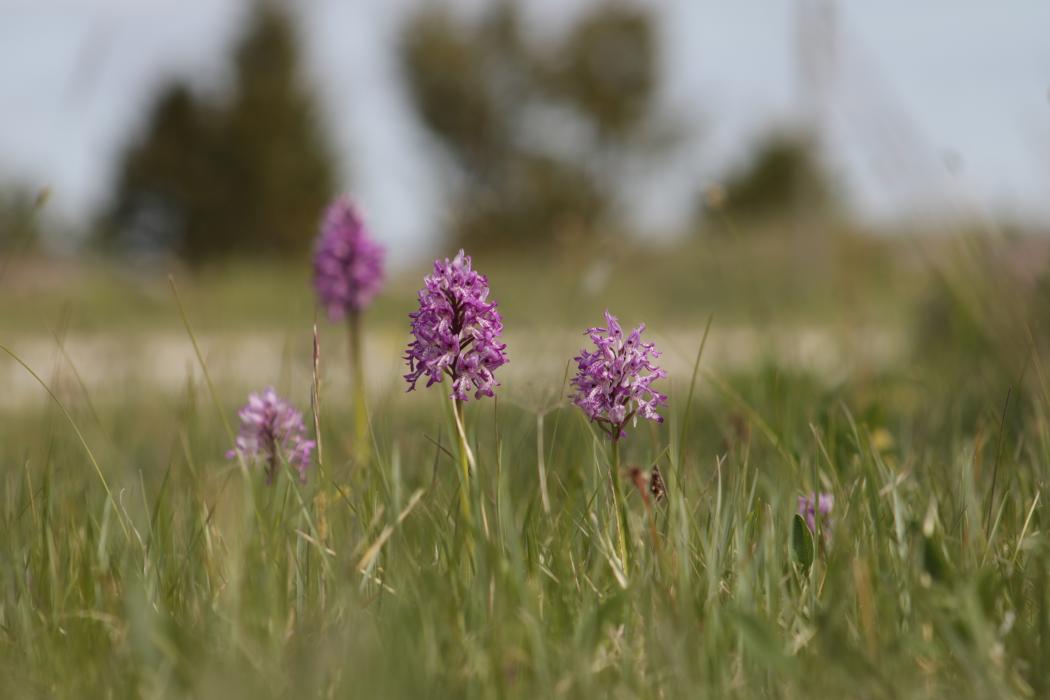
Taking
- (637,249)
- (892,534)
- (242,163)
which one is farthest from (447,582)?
(242,163)

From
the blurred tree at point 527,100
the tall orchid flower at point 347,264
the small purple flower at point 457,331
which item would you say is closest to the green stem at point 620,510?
the small purple flower at point 457,331

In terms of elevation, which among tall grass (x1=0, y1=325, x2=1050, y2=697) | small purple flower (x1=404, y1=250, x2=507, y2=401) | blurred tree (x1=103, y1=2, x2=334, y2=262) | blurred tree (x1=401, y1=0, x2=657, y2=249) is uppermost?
blurred tree (x1=401, y1=0, x2=657, y2=249)

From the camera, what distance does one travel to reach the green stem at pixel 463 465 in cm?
176

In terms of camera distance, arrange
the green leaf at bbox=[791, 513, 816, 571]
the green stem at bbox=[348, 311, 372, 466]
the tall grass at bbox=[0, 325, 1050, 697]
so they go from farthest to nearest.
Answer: the green stem at bbox=[348, 311, 372, 466]
the green leaf at bbox=[791, 513, 816, 571]
the tall grass at bbox=[0, 325, 1050, 697]

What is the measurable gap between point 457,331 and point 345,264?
1.78 meters

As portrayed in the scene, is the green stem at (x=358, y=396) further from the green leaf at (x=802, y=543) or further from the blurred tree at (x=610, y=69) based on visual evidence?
the blurred tree at (x=610, y=69)

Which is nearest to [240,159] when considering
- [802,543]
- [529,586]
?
[802,543]

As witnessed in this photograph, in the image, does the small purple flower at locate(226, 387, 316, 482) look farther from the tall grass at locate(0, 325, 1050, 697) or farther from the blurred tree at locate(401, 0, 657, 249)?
the blurred tree at locate(401, 0, 657, 249)

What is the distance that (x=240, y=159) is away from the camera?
28.0 m

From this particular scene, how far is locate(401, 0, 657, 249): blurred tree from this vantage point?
1356 inches

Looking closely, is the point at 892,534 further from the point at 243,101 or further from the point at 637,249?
the point at 243,101

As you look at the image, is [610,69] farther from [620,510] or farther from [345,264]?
[620,510]

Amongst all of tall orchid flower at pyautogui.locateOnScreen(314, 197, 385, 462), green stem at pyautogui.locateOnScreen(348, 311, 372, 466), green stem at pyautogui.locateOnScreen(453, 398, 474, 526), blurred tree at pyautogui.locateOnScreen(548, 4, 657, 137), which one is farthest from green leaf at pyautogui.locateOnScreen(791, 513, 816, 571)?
blurred tree at pyautogui.locateOnScreen(548, 4, 657, 137)

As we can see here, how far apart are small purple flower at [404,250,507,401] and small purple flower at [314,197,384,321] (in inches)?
67.0
